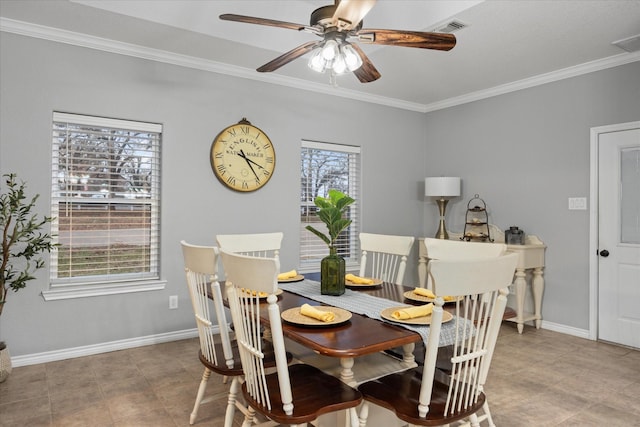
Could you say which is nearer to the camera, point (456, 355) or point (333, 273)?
point (456, 355)

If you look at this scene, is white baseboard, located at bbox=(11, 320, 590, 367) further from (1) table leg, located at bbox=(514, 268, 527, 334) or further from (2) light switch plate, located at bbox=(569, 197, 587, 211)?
(2) light switch plate, located at bbox=(569, 197, 587, 211)

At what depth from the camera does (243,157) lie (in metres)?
→ 4.07

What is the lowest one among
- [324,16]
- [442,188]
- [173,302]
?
[173,302]

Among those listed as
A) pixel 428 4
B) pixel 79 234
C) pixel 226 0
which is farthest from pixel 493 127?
pixel 79 234

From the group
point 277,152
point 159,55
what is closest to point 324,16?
point 159,55

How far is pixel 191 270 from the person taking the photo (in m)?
2.13

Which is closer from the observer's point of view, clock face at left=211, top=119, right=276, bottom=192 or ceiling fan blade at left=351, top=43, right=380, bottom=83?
ceiling fan blade at left=351, top=43, right=380, bottom=83

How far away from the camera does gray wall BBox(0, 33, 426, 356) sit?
313 centimetres

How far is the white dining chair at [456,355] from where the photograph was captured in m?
1.43

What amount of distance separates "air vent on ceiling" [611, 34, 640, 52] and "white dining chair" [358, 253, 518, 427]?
9.31ft

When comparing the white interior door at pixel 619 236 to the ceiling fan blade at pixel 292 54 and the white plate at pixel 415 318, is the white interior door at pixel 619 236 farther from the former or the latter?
the ceiling fan blade at pixel 292 54

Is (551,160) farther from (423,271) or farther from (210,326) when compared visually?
(210,326)

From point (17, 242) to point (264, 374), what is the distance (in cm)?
249

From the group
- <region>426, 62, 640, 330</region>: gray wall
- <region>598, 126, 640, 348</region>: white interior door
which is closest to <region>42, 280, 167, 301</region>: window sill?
<region>426, 62, 640, 330</region>: gray wall
